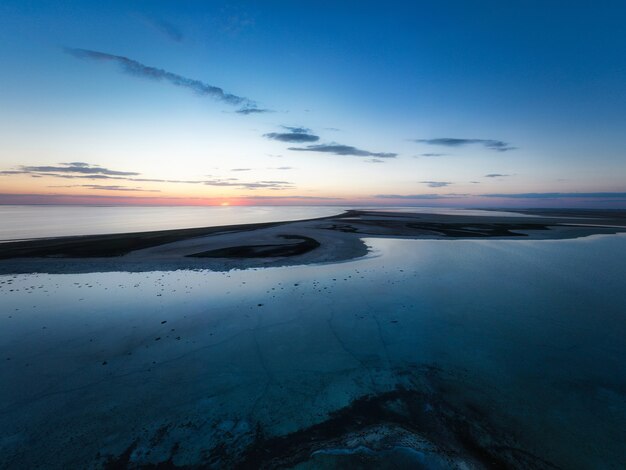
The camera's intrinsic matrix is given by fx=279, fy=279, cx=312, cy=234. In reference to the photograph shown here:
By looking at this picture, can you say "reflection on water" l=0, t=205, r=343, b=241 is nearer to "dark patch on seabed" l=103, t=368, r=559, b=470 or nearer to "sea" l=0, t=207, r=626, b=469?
"sea" l=0, t=207, r=626, b=469

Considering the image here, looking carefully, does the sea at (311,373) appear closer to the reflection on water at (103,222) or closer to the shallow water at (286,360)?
the shallow water at (286,360)

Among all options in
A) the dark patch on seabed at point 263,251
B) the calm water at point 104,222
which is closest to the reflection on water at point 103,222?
the calm water at point 104,222

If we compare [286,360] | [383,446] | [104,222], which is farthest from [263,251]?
[104,222]

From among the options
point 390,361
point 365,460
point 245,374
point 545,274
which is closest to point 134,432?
point 245,374

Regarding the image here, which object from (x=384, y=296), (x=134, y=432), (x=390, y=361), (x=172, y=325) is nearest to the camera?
(x=134, y=432)

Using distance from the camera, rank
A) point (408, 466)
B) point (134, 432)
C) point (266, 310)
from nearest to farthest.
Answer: point (408, 466) → point (134, 432) → point (266, 310)

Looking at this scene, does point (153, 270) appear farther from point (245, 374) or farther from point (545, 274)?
point (545, 274)

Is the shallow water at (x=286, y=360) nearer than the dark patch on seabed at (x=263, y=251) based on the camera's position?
Yes
